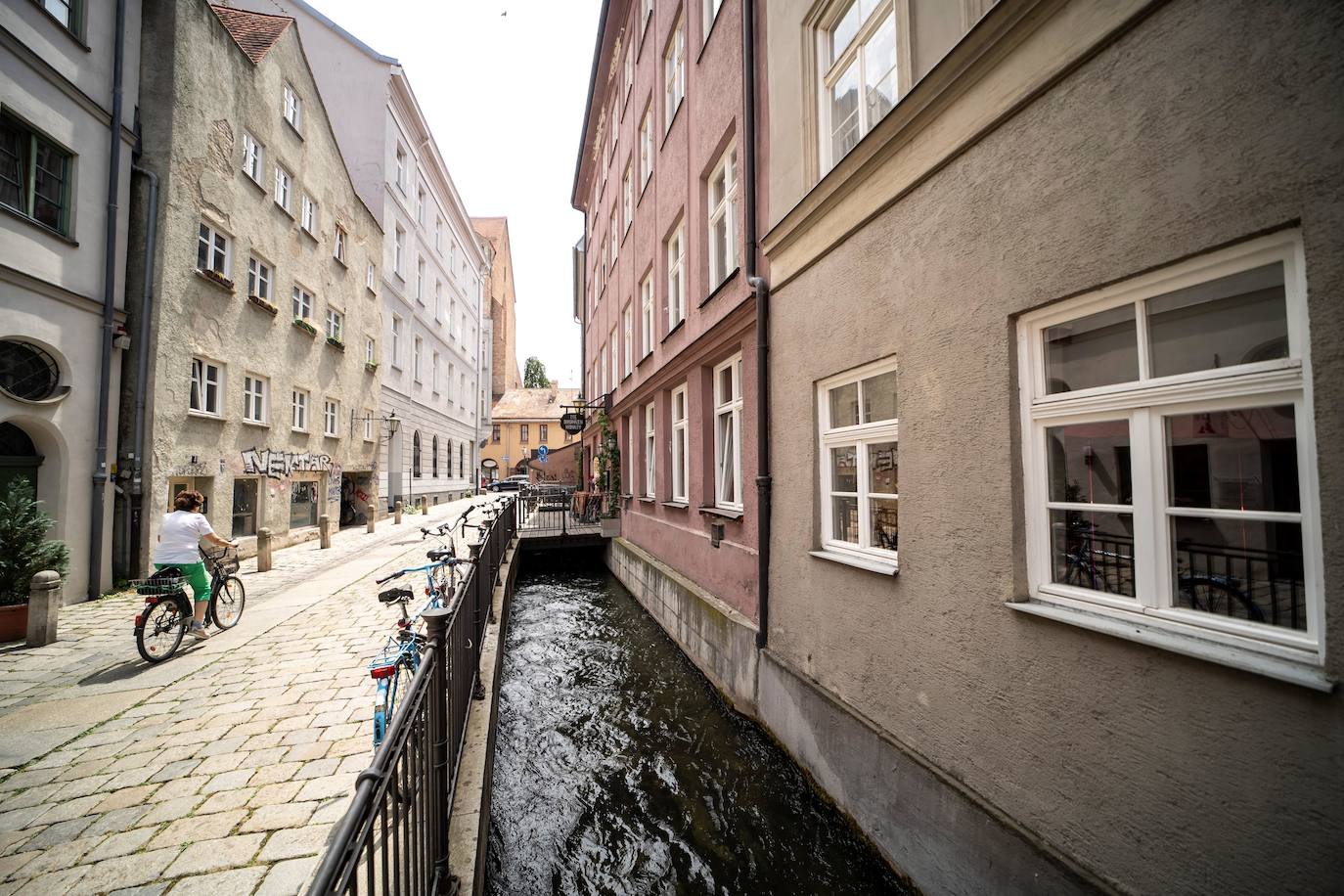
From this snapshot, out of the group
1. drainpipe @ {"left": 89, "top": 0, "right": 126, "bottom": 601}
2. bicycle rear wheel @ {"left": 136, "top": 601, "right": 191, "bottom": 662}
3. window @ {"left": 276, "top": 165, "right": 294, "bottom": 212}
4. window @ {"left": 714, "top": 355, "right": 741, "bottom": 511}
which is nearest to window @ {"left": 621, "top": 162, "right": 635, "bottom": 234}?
window @ {"left": 714, "top": 355, "right": 741, "bottom": 511}

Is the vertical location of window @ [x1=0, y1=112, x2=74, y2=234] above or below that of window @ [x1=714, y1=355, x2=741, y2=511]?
above

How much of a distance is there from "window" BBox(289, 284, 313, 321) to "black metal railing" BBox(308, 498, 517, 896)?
13.6m

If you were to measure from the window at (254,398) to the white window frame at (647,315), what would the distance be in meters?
8.65

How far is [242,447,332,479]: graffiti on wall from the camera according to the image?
12.2 m

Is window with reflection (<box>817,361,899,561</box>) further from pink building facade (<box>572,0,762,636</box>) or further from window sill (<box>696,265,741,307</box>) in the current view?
window sill (<box>696,265,741,307</box>)

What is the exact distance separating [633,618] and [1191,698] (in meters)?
8.30

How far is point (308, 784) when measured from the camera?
3422 mm

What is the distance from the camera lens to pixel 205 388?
10992 millimetres

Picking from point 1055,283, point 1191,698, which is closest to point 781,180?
point 1055,283

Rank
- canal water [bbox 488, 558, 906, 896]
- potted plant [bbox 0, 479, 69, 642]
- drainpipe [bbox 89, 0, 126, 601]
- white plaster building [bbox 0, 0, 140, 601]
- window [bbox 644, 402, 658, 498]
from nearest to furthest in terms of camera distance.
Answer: canal water [bbox 488, 558, 906, 896]
potted plant [bbox 0, 479, 69, 642]
white plaster building [bbox 0, 0, 140, 601]
drainpipe [bbox 89, 0, 126, 601]
window [bbox 644, 402, 658, 498]

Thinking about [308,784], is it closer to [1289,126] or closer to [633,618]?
[1289,126]

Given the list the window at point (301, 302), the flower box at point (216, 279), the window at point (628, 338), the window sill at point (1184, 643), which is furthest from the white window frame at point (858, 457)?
the window at point (301, 302)

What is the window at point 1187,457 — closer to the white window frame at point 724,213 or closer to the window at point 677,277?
the white window frame at point 724,213

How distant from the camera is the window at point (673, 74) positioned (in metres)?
9.00
